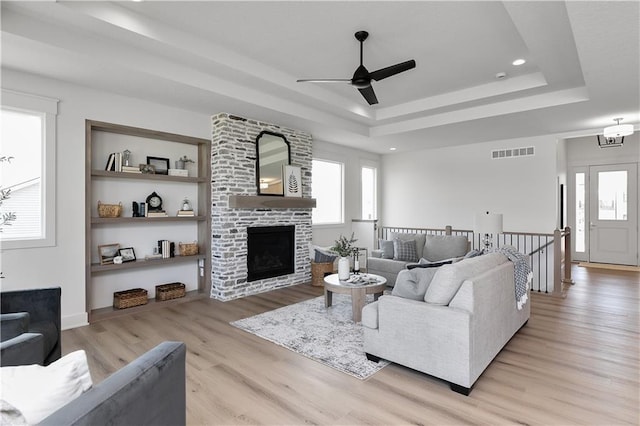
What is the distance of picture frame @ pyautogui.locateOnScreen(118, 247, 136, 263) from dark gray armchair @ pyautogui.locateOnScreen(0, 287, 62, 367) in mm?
1860

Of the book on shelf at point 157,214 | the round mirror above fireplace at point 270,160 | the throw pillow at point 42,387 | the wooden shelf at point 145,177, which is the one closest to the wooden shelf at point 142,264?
the book on shelf at point 157,214

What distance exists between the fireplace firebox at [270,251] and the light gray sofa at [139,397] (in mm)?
3937

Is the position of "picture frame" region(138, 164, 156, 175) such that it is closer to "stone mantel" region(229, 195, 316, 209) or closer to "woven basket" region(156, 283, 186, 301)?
"stone mantel" region(229, 195, 316, 209)

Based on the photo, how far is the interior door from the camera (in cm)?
782

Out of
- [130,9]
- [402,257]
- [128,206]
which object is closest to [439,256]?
[402,257]

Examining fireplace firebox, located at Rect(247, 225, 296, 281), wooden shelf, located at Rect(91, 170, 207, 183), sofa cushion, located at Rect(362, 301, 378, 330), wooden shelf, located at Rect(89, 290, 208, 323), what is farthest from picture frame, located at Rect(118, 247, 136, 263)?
sofa cushion, located at Rect(362, 301, 378, 330)

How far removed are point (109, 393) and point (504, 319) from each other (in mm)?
3252

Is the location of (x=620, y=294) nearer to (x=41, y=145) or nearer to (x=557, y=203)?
(x=557, y=203)

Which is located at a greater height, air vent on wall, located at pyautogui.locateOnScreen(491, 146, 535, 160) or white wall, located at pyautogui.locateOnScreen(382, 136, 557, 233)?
air vent on wall, located at pyautogui.locateOnScreen(491, 146, 535, 160)

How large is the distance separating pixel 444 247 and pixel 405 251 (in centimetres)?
66

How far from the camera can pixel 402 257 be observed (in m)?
5.98

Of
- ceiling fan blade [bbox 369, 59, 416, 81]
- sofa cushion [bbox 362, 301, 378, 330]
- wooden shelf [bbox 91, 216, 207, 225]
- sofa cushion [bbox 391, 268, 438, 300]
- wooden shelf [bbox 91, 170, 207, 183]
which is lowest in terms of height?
sofa cushion [bbox 362, 301, 378, 330]

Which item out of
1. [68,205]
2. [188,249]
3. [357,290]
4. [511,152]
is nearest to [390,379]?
[357,290]

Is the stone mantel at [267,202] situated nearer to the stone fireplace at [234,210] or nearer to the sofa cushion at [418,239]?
the stone fireplace at [234,210]
